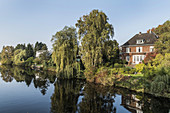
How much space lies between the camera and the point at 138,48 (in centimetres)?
3200

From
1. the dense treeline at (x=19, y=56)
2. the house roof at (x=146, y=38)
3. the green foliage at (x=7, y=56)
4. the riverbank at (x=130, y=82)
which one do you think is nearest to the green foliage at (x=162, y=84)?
the riverbank at (x=130, y=82)

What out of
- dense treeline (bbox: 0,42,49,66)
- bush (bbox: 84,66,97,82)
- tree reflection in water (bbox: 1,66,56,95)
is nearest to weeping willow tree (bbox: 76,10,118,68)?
bush (bbox: 84,66,97,82)

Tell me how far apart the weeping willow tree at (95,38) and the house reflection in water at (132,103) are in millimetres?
9738

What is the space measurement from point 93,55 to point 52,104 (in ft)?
42.8

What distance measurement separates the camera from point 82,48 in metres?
24.2

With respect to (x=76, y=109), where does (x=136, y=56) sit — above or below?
above

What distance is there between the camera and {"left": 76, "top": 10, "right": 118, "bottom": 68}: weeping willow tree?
2331 cm

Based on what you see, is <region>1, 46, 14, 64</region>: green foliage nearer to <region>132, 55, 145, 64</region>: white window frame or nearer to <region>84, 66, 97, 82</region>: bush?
<region>84, 66, 97, 82</region>: bush

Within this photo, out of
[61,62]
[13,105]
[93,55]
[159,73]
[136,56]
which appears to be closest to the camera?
[13,105]

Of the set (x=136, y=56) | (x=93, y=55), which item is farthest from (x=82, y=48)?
(x=136, y=56)

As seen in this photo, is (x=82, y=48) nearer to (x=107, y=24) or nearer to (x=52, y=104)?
(x=107, y=24)

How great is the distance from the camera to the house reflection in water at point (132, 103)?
12073 mm

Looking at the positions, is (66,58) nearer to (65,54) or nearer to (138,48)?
(65,54)

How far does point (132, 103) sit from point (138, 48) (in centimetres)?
2231
